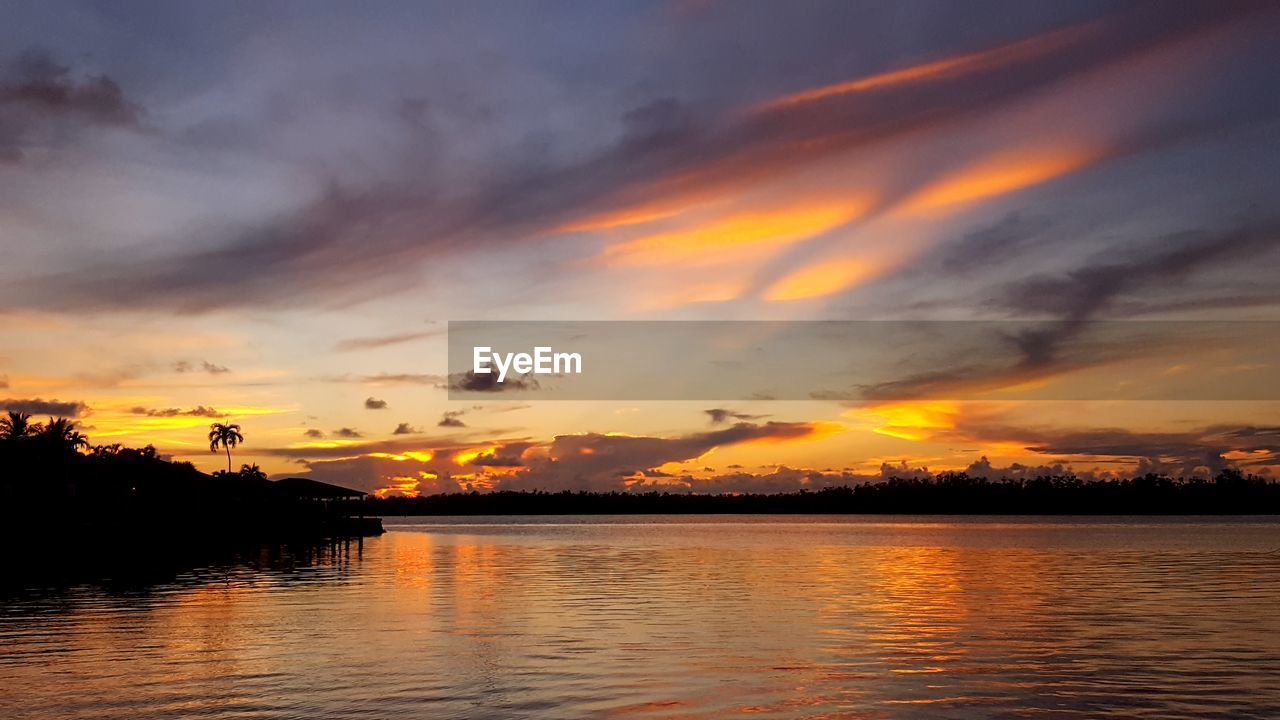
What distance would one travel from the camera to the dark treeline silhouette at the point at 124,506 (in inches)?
2309

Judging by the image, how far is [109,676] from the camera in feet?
66.9

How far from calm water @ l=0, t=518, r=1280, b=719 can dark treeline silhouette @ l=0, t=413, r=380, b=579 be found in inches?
649

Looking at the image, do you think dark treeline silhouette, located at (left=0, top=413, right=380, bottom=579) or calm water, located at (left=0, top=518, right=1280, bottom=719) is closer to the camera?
calm water, located at (left=0, top=518, right=1280, bottom=719)

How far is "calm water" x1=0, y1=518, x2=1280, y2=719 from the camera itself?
1828 cm

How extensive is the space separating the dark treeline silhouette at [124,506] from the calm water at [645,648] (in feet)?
54.1

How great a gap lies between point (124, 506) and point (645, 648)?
64.2m

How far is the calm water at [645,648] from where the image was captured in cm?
1828

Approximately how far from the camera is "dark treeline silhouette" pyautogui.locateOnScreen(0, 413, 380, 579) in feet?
192

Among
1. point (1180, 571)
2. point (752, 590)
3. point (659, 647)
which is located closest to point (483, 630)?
point (659, 647)

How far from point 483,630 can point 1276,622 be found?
22.1m

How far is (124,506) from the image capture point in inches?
3034

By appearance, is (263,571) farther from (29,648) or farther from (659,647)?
(659,647)

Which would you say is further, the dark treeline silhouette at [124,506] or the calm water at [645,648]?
the dark treeline silhouette at [124,506]

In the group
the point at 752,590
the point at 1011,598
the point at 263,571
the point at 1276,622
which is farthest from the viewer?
the point at 263,571
